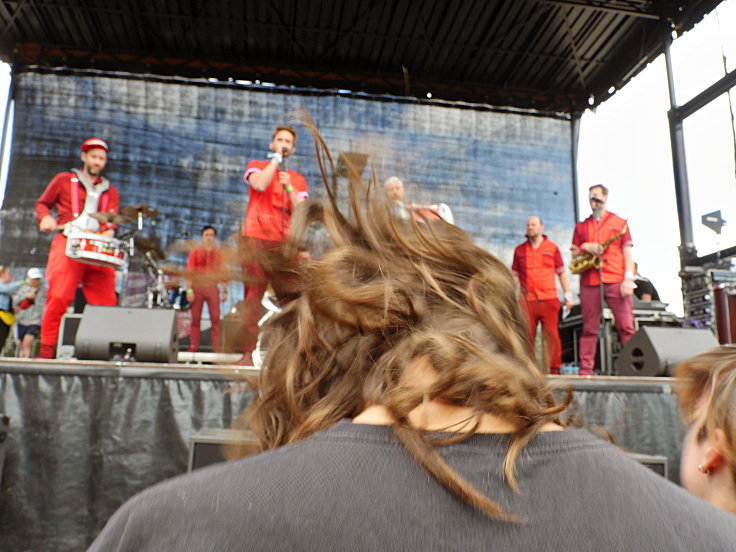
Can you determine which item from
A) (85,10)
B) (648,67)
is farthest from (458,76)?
(85,10)

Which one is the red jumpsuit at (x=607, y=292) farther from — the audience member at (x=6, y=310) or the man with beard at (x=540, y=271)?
the audience member at (x=6, y=310)

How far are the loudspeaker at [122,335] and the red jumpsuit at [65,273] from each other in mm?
1111

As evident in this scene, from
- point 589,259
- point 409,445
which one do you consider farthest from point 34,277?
point 409,445

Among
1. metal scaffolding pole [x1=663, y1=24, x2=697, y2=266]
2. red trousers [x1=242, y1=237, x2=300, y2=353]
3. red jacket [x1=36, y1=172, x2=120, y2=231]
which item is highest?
metal scaffolding pole [x1=663, y1=24, x2=697, y2=266]

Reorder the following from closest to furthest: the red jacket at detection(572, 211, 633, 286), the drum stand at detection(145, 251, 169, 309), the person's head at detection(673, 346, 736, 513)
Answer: the person's head at detection(673, 346, 736, 513) < the red jacket at detection(572, 211, 633, 286) < the drum stand at detection(145, 251, 169, 309)

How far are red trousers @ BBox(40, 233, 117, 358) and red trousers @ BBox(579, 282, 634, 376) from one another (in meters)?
3.72

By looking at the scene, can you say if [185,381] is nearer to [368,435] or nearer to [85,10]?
[368,435]

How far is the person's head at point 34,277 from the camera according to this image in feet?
24.4

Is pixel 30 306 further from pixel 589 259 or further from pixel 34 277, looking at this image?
pixel 589 259

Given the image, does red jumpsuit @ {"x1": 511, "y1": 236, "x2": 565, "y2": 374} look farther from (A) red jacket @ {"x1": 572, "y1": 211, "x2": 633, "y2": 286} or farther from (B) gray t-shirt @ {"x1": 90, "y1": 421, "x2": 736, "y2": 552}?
(B) gray t-shirt @ {"x1": 90, "y1": 421, "x2": 736, "y2": 552}

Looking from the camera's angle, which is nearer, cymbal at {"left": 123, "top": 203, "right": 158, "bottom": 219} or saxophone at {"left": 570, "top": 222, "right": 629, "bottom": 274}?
saxophone at {"left": 570, "top": 222, "right": 629, "bottom": 274}

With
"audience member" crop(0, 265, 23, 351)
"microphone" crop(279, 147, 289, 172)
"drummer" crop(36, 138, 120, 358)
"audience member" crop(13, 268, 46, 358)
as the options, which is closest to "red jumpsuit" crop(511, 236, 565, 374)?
"microphone" crop(279, 147, 289, 172)

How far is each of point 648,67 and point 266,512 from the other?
942 cm

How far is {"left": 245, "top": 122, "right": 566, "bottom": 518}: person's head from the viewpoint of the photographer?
19.5 inches
